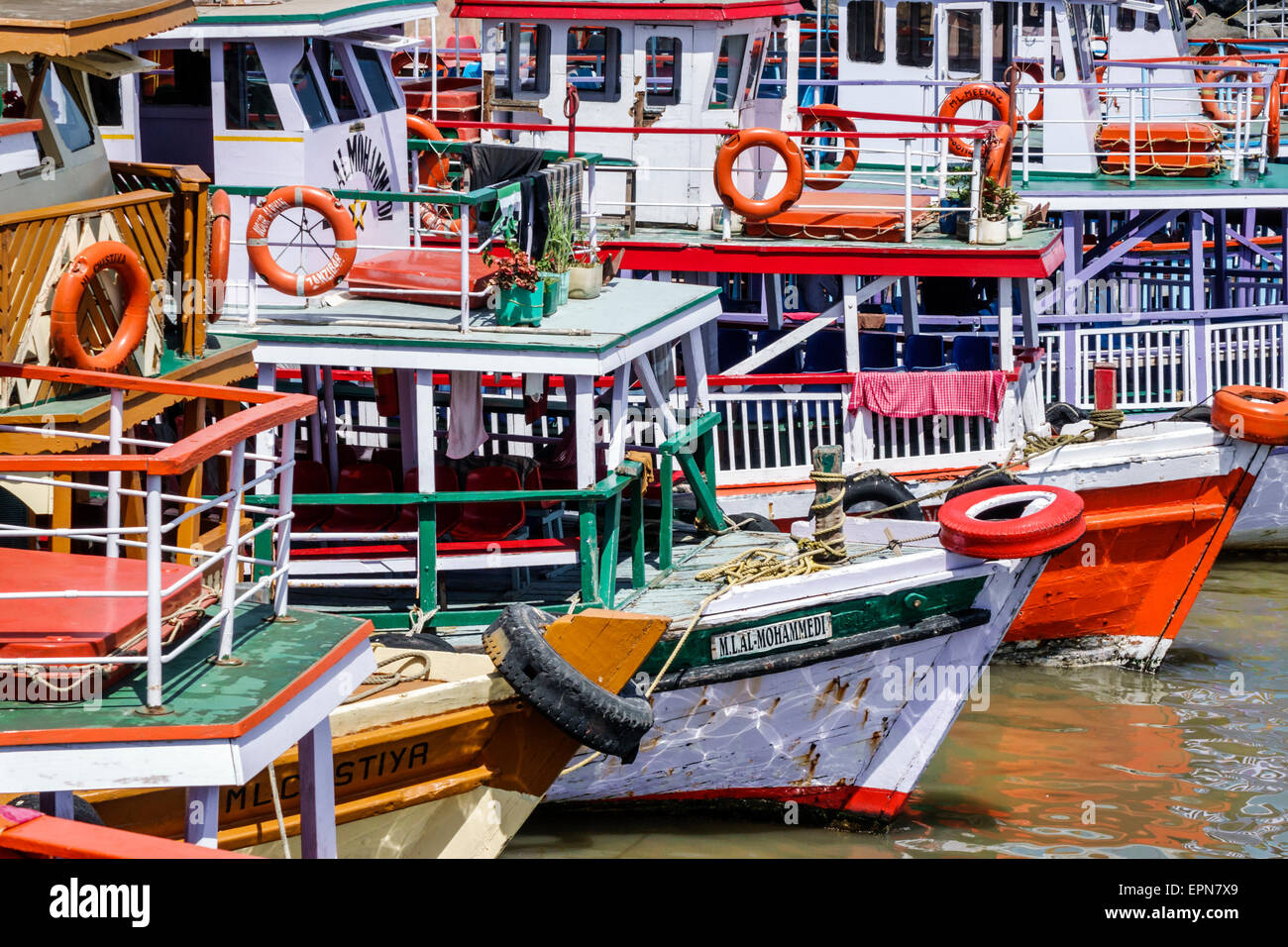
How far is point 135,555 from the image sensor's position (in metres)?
7.88

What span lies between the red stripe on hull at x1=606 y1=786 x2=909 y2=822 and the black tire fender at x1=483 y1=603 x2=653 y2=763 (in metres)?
2.24

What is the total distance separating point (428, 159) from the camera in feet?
45.2

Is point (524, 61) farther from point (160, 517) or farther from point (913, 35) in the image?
point (160, 517)

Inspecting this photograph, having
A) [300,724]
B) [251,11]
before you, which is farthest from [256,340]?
[300,724]

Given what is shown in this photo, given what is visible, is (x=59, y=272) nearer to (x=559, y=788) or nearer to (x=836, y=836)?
(x=559, y=788)

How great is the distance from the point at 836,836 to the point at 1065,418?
525 cm

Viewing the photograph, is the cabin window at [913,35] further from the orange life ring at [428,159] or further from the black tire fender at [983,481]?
the black tire fender at [983,481]

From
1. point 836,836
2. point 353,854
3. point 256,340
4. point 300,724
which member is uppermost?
point 256,340

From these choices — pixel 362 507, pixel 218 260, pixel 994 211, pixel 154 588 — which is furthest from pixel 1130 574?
pixel 154 588

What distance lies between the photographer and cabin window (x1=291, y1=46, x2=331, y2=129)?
1100cm

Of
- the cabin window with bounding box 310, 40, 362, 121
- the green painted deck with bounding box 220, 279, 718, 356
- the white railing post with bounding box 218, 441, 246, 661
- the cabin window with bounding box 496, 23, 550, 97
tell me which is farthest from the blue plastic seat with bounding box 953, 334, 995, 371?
the white railing post with bounding box 218, 441, 246, 661

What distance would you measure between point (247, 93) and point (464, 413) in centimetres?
272

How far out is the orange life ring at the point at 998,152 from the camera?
1375cm

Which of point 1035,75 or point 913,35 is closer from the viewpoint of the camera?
point 913,35
